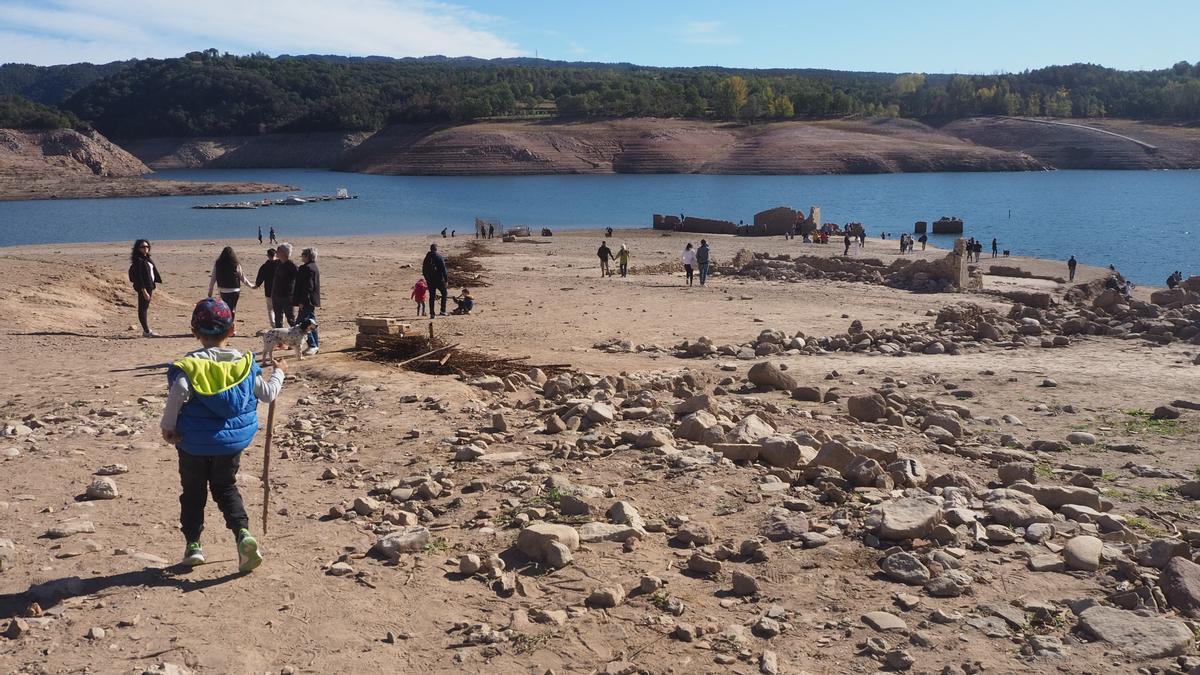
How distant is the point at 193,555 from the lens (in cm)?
578

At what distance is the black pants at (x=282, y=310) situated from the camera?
13.4 meters

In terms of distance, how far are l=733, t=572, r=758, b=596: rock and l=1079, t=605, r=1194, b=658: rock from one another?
1681 mm

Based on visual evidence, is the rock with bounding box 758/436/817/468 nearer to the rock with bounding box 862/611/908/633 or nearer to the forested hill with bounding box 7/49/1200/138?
the rock with bounding box 862/611/908/633

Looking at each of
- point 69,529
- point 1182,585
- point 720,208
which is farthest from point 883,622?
point 720,208

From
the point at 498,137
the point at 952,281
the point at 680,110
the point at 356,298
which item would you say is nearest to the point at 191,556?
the point at 356,298

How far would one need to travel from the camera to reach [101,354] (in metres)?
13.3

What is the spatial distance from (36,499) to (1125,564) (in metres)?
6.98

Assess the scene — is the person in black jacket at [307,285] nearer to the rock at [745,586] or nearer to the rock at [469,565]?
the rock at [469,565]

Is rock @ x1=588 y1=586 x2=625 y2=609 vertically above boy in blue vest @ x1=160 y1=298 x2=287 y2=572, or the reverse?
boy in blue vest @ x1=160 y1=298 x2=287 y2=572

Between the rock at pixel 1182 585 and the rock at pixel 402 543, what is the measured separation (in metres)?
4.24

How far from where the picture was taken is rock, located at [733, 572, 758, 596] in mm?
5695

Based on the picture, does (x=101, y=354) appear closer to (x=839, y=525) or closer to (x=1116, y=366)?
(x=839, y=525)

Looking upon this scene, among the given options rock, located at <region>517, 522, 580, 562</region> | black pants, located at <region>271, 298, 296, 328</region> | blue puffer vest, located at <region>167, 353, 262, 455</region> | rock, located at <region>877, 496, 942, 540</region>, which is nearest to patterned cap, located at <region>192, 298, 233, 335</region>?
blue puffer vest, located at <region>167, 353, 262, 455</region>

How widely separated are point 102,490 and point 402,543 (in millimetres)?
2381
